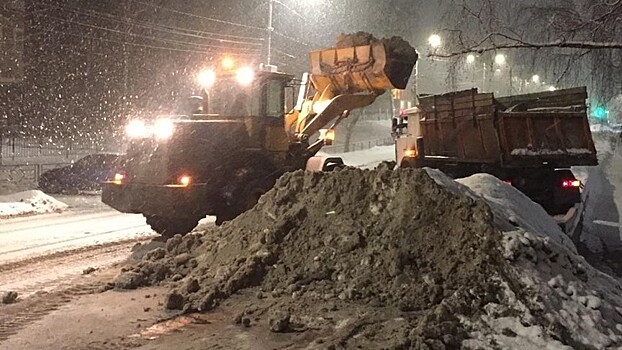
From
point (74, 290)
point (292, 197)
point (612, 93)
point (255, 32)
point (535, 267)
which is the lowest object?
point (74, 290)

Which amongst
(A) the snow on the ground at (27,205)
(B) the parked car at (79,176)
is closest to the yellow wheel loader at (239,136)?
(A) the snow on the ground at (27,205)

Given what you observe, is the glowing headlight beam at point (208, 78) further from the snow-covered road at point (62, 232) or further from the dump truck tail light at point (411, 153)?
the dump truck tail light at point (411, 153)

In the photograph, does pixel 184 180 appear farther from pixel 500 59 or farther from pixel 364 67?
pixel 500 59

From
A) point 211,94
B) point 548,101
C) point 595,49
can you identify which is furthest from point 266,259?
point 548,101

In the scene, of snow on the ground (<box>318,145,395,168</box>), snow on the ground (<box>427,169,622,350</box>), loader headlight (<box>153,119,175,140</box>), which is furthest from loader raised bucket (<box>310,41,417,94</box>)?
snow on the ground (<box>318,145,395,168</box>)

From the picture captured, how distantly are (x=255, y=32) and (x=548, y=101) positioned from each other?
1158 inches

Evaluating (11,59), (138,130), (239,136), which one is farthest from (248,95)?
(11,59)

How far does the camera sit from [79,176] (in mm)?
23984

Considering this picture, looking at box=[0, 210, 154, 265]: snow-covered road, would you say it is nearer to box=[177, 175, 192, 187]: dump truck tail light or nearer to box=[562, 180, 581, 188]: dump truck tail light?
box=[177, 175, 192, 187]: dump truck tail light

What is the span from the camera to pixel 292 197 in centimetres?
833

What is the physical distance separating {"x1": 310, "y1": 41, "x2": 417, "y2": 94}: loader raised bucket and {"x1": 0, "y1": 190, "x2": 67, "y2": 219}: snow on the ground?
28.7 feet

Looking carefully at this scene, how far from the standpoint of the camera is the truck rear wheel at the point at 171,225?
38.0ft

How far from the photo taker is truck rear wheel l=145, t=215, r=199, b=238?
11.6m

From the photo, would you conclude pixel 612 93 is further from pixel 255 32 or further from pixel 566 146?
pixel 255 32
